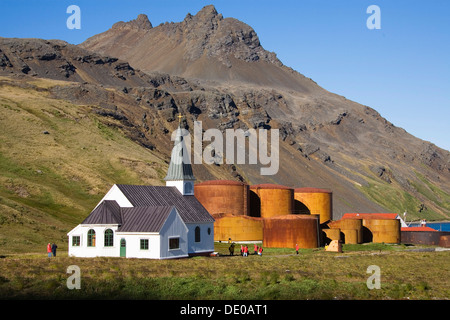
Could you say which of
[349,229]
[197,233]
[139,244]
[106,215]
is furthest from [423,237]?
[106,215]

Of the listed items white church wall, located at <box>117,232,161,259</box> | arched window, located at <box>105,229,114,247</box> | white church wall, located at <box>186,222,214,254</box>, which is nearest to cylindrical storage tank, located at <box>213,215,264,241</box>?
white church wall, located at <box>186,222,214,254</box>

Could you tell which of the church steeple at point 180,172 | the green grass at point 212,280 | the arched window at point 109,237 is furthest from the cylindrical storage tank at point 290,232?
the arched window at point 109,237

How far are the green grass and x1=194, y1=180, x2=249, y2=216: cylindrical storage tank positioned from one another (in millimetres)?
33525

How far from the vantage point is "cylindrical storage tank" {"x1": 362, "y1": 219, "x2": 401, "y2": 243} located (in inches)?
3433

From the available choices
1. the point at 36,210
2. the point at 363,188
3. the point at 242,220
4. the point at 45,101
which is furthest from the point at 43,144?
the point at 363,188

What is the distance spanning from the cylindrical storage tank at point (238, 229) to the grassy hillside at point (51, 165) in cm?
1766

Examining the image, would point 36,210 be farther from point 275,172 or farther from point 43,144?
point 275,172

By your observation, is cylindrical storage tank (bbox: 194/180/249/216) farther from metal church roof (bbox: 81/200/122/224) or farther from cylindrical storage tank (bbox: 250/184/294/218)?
metal church roof (bbox: 81/200/122/224)

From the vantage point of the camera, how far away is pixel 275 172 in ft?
550

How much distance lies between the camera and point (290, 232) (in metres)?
72.2

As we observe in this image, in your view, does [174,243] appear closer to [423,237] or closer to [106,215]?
[106,215]

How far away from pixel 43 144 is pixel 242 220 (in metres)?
47.1

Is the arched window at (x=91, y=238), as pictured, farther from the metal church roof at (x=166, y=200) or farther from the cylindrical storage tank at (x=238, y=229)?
the cylindrical storage tank at (x=238, y=229)
